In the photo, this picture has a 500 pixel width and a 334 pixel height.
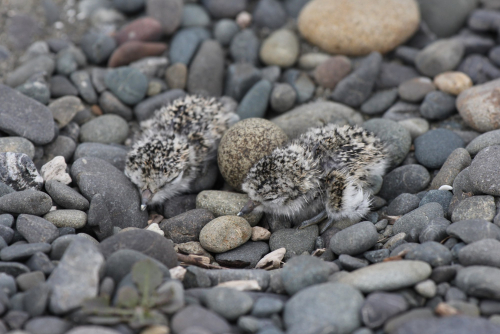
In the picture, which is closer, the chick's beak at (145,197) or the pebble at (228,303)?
the pebble at (228,303)

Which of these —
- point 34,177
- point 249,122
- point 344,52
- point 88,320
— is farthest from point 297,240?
point 344,52

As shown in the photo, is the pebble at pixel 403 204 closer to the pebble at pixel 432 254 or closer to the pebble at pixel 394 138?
the pebble at pixel 394 138

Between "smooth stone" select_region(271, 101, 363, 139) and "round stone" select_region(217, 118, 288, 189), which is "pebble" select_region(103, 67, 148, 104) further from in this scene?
"smooth stone" select_region(271, 101, 363, 139)

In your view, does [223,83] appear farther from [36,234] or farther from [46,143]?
[36,234]

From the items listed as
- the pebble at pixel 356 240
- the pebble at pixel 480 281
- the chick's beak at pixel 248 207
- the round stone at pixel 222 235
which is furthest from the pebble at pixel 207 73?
the pebble at pixel 480 281

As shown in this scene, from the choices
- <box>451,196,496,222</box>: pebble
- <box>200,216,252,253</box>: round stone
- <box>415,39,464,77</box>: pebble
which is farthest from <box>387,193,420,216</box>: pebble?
<box>415,39,464,77</box>: pebble

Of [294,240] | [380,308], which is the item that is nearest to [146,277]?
[380,308]
